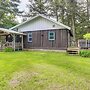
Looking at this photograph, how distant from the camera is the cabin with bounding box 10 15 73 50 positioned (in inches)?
819

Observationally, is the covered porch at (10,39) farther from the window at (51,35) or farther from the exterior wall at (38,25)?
the window at (51,35)

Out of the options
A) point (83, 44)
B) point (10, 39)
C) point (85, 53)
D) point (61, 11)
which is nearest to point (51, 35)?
point (83, 44)

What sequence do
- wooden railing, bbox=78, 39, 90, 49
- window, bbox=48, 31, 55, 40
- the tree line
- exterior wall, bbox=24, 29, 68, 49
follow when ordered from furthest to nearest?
the tree line, window, bbox=48, 31, 55, 40, exterior wall, bbox=24, 29, 68, 49, wooden railing, bbox=78, 39, 90, 49

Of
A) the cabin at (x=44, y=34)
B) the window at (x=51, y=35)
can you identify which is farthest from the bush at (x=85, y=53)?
the window at (x=51, y=35)

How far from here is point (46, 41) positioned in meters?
21.8

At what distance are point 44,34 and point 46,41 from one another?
0.96 meters

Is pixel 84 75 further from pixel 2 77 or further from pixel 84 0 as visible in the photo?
pixel 84 0

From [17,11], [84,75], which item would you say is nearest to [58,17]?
[17,11]

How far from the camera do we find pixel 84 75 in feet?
25.1

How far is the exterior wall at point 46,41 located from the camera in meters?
20.8

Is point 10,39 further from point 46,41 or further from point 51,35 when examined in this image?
point 51,35

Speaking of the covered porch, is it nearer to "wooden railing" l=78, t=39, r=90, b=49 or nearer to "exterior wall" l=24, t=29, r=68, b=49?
"exterior wall" l=24, t=29, r=68, b=49

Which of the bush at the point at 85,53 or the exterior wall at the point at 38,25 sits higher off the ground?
the exterior wall at the point at 38,25

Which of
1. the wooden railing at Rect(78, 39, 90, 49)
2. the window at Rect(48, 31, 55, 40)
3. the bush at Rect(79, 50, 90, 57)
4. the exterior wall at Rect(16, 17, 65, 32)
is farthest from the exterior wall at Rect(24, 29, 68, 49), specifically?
the bush at Rect(79, 50, 90, 57)
